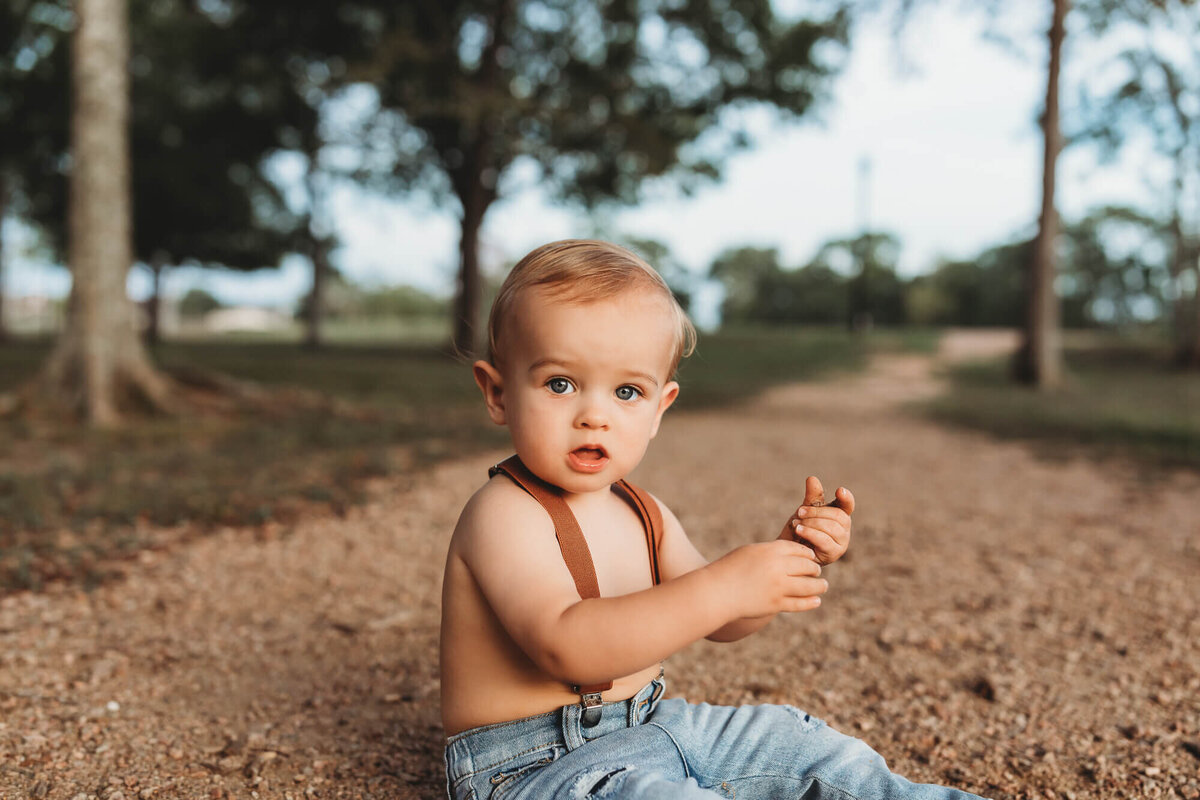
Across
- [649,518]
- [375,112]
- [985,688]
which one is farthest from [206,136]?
[649,518]

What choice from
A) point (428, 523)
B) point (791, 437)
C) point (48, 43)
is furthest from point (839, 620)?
point (48, 43)

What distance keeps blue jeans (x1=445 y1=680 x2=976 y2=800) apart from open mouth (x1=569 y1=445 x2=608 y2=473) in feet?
1.46

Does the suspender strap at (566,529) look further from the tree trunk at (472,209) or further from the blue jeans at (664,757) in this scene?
the tree trunk at (472,209)

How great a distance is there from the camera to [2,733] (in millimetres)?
2225

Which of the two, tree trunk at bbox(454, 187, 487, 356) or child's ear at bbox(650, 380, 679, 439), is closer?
child's ear at bbox(650, 380, 679, 439)

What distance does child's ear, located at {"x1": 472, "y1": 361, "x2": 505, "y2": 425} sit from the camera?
5.07ft

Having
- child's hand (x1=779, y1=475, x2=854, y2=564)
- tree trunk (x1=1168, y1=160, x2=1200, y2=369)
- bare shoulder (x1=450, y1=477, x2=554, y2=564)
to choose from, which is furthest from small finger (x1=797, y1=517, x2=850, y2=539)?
tree trunk (x1=1168, y1=160, x2=1200, y2=369)

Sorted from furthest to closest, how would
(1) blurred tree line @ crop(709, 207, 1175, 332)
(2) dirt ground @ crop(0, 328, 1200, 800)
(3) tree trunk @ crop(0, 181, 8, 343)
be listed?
(1) blurred tree line @ crop(709, 207, 1175, 332), (3) tree trunk @ crop(0, 181, 8, 343), (2) dirt ground @ crop(0, 328, 1200, 800)

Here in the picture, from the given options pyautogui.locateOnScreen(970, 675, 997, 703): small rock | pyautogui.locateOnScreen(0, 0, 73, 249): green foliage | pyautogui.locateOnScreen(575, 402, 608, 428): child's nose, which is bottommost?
pyautogui.locateOnScreen(970, 675, 997, 703): small rock

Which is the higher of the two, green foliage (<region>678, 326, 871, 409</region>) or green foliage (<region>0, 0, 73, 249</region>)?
green foliage (<region>0, 0, 73, 249</region>)

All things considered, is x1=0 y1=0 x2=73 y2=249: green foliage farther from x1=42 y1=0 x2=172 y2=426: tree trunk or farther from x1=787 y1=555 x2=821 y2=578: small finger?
x1=787 y1=555 x2=821 y2=578: small finger

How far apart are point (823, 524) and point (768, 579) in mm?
162

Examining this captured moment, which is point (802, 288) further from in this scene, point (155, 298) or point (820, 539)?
point (820, 539)

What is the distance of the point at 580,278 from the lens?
57.3 inches
